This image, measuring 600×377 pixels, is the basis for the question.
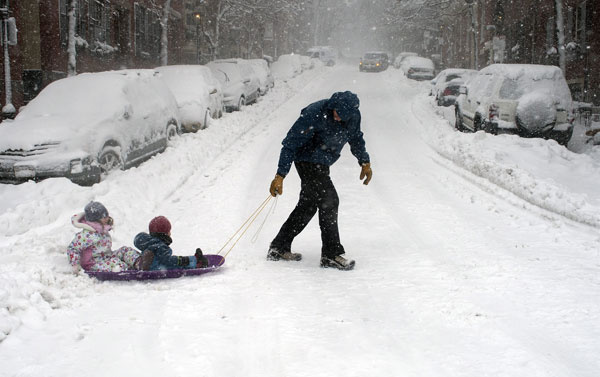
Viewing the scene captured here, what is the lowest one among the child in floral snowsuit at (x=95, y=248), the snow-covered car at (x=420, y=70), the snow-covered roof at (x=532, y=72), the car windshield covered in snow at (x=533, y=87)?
the child in floral snowsuit at (x=95, y=248)

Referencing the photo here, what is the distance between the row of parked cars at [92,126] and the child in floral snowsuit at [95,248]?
14.6 ft

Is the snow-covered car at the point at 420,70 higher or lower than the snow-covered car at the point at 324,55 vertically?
lower

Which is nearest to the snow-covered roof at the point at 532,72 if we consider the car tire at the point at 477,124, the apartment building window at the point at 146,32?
the car tire at the point at 477,124

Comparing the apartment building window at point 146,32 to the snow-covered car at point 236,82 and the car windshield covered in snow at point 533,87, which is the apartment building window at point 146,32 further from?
Answer: the car windshield covered in snow at point 533,87

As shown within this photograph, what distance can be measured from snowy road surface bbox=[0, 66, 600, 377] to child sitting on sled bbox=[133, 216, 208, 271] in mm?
179

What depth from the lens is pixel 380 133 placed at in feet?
53.5

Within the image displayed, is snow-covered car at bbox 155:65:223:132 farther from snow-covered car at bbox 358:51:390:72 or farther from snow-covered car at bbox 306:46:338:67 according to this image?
snow-covered car at bbox 306:46:338:67

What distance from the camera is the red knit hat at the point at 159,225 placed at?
5426 millimetres

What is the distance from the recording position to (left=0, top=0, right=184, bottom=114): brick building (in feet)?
57.6

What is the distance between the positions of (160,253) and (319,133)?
1.92m

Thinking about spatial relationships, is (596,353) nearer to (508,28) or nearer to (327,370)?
(327,370)

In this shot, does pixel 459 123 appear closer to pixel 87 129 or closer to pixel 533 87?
pixel 533 87

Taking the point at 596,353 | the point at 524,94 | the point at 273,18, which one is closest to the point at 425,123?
the point at 524,94

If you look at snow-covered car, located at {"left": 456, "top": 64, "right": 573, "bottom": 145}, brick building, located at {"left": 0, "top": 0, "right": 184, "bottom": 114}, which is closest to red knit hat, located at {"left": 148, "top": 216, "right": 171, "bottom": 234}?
snow-covered car, located at {"left": 456, "top": 64, "right": 573, "bottom": 145}
